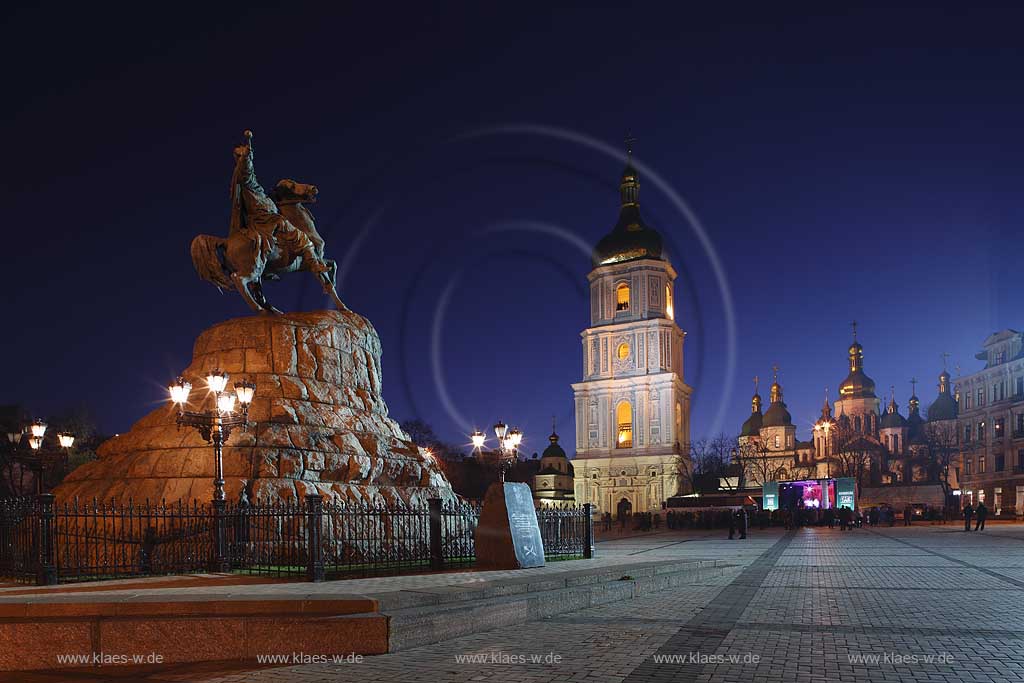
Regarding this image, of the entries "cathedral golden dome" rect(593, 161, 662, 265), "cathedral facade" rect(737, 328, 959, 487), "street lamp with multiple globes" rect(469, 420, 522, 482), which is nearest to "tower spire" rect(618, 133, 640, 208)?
"cathedral golden dome" rect(593, 161, 662, 265)

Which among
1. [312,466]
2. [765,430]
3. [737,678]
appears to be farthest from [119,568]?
[765,430]

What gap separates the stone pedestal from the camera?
15.1m

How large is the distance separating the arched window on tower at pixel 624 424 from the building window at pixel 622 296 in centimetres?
1026

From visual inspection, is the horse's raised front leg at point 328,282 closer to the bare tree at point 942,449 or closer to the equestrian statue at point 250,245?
the equestrian statue at point 250,245

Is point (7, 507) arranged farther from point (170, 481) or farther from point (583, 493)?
point (583, 493)

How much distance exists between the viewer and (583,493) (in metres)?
88.0

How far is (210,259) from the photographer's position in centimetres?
2148

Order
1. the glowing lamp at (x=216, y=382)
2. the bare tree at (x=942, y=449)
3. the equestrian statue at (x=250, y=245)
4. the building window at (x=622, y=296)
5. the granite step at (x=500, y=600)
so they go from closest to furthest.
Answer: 1. the granite step at (x=500, y=600)
2. the glowing lamp at (x=216, y=382)
3. the equestrian statue at (x=250, y=245)
4. the bare tree at (x=942, y=449)
5. the building window at (x=622, y=296)

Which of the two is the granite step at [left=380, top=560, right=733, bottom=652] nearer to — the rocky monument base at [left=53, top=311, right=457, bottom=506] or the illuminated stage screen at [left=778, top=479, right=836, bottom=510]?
the rocky monument base at [left=53, top=311, right=457, bottom=506]

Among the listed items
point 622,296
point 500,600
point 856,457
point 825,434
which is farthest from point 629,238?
point 500,600

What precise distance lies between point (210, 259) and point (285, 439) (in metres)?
5.53

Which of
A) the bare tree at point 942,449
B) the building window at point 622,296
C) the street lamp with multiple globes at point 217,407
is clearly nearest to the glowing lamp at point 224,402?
the street lamp with multiple globes at point 217,407

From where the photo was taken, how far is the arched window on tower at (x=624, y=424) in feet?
291

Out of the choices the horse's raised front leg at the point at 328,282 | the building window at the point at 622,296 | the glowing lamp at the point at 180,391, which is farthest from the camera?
the building window at the point at 622,296
